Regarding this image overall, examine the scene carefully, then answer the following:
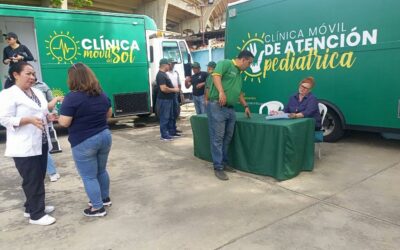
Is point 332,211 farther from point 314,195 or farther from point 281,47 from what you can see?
point 281,47

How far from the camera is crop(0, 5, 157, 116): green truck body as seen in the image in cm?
760

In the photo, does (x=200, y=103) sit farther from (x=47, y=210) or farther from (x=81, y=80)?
(x=81, y=80)

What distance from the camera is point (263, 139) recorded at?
4.51 meters

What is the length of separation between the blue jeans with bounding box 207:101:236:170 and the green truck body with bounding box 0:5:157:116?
188 inches

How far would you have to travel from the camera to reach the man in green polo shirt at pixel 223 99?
4.44m

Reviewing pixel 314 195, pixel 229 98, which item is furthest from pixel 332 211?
pixel 229 98

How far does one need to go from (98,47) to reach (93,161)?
18.6 ft

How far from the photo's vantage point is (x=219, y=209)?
11.7ft

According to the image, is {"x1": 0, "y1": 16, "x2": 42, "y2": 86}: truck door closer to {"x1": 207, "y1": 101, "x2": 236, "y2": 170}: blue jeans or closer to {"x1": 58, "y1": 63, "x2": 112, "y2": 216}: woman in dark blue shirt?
{"x1": 207, "y1": 101, "x2": 236, "y2": 170}: blue jeans

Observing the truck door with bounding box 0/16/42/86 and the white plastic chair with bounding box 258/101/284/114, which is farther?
the truck door with bounding box 0/16/42/86

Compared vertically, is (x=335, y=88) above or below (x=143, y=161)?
above

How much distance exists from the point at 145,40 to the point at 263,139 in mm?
5733

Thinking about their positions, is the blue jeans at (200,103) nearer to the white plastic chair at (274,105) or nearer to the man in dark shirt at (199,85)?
the man in dark shirt at (199,85)

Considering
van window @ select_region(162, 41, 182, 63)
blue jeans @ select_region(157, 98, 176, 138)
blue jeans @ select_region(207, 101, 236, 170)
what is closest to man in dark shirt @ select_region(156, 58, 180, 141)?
blue jeans @ select_region(157, 98, 176, 138)
